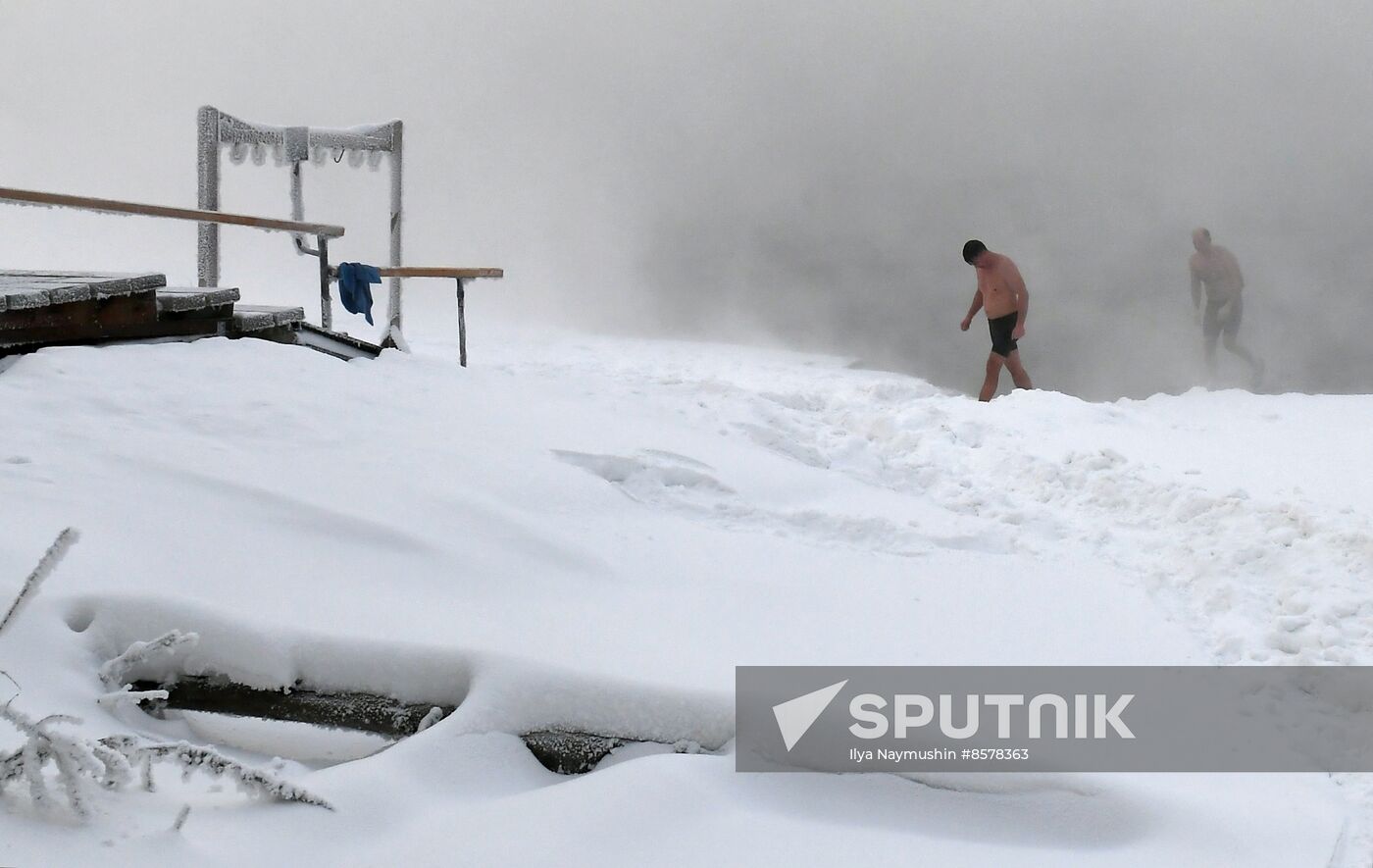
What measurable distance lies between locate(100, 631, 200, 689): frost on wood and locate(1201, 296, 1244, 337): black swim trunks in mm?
10063

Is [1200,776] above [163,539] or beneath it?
beneath

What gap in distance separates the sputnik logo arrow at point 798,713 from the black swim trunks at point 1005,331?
6624 millimetres

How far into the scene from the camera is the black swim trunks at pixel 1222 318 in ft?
31.9

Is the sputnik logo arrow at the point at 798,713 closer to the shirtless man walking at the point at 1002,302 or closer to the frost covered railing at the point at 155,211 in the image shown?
the frost covered railing at the point at 155,211

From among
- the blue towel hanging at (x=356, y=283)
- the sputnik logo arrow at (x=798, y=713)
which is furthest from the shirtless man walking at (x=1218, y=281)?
the sputnik logo arrow at (x=798, y=713)

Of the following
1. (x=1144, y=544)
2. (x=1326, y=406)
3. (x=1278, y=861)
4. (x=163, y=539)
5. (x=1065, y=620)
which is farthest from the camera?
(x=1326, y=406)

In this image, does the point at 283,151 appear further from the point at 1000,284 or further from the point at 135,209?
the point at 1000,284

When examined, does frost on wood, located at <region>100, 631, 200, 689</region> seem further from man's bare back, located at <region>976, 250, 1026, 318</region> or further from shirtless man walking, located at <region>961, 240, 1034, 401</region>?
man's bare back, located at <region>976, 250, 1026, 318</region>

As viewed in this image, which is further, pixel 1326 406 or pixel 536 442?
pixel 1326 406

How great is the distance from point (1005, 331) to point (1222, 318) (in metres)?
3.22

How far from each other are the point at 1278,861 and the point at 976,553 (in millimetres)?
1686

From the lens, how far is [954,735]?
7.17ft

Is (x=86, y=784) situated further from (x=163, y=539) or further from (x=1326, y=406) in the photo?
(x=1326, y=406)

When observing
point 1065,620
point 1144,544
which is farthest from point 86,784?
point 1144,544
